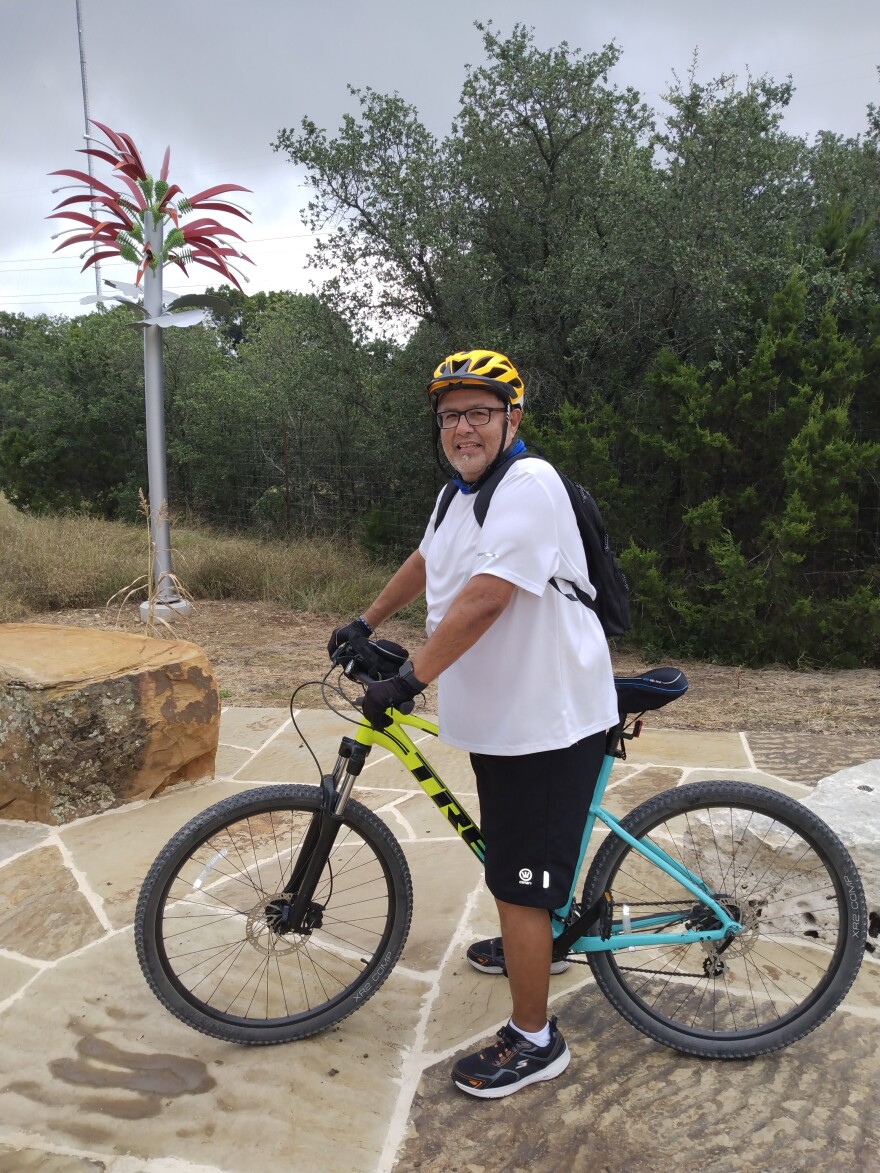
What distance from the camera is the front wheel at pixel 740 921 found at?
2.19m

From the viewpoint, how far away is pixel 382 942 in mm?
2354

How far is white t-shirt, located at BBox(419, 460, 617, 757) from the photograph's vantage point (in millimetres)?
1898

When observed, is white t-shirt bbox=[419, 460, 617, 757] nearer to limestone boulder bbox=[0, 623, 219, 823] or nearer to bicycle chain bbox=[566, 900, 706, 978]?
bicycle chain bbox=[566, 900, 706, 978]

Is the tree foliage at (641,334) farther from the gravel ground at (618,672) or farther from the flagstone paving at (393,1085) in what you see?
the flagstone paving at (393,1085)

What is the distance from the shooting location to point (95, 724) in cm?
371

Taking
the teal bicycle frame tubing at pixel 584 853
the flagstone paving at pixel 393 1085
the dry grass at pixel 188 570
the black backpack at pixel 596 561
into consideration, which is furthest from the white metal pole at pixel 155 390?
the black backpack at pixel 596 561

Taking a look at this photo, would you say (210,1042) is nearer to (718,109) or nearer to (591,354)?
(591,354)

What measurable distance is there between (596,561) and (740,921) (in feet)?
3.32

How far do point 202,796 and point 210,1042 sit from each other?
1748 mm

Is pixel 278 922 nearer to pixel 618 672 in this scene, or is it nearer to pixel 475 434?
pixel 475 434

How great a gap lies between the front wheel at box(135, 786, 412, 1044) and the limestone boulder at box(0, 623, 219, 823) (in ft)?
3.31

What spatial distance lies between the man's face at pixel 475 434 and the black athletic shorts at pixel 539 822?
0.68 m

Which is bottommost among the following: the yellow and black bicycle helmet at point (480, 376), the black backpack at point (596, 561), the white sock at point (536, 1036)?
the white sock at point (536, 1036)

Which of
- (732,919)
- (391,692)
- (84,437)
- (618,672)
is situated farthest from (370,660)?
(84,437)
